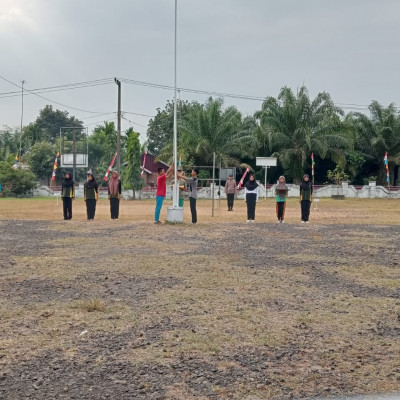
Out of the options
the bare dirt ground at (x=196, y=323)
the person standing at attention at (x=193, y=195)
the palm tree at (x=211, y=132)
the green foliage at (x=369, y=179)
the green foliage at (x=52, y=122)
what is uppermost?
the green foliage at (x=52, y=122)

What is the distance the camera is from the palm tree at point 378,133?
48.7 m

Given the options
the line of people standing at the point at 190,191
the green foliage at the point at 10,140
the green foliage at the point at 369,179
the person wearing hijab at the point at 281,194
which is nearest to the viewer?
the person wearing hijab at the point at 281,194

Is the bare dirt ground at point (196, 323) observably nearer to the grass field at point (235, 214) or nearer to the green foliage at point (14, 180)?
the grass field at point (235, 214)

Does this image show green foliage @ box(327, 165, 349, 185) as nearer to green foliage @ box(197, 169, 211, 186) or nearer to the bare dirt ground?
green foliage @ box(197, 169, 211, 186)

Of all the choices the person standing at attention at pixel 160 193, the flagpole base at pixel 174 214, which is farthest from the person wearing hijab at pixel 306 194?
the person standing at attention at pixel 160 193

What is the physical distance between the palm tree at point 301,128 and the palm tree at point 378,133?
2.33m

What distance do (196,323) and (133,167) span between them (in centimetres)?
4213

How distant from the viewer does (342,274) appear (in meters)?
8.49

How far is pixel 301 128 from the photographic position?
4578 centimetres

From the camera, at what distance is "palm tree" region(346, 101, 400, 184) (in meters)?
48.7

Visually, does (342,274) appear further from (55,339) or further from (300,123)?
(300,123)

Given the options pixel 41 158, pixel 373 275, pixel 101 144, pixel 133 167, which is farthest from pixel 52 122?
pixel 373 275

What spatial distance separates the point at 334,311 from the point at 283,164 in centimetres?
4067

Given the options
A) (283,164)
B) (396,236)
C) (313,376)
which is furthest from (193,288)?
(283,164)
